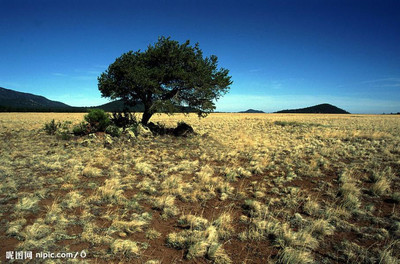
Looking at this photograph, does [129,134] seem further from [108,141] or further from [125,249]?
[125,249]

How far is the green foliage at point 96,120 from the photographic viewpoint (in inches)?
695

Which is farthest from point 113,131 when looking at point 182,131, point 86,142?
point 182,131

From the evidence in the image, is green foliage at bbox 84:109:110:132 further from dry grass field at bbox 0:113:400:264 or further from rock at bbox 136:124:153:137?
dry grass field at bbox 0:113:400:264

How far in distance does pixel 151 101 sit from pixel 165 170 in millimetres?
10721

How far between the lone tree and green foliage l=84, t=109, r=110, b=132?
2122 mm

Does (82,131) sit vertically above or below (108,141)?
above

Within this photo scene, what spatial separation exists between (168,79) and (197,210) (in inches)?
595

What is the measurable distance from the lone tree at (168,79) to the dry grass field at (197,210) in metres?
7.93

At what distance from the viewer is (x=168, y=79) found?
1931 centimetres

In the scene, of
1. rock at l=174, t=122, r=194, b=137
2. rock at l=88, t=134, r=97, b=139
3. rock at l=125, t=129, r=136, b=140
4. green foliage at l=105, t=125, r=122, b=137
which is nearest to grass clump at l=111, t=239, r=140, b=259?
rock at l=125, t=129, r=136, b=140

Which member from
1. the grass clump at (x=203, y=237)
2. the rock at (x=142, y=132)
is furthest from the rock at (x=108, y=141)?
the grass clump at (x=203, y=237)

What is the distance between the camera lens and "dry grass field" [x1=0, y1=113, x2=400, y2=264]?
174 inches

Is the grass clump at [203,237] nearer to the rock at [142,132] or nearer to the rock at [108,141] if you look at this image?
the rock at [108,141]

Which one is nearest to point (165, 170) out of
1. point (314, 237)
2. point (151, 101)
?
point (314, 237)
